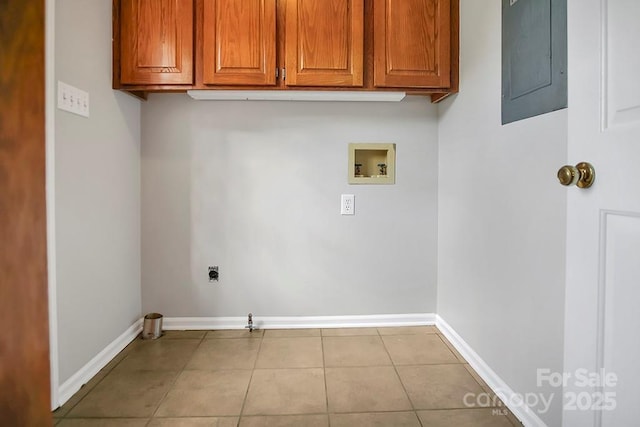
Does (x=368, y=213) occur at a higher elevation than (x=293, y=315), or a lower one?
higher

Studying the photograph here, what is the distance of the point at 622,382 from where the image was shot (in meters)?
0.64

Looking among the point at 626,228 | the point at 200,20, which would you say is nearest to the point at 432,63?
the point at 200,20

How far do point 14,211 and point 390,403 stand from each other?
144cm

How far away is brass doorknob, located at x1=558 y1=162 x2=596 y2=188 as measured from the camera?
0.69 metres

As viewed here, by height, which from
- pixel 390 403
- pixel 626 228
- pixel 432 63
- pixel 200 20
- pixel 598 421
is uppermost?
pixel 200 20

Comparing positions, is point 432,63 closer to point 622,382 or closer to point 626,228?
point 626,228

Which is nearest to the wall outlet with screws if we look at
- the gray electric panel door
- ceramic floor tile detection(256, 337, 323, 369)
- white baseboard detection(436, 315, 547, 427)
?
ceramic floor tile detection(256, 337, 323, 369)

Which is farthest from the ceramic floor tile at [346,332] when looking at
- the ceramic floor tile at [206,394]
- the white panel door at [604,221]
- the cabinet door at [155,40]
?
the cabinet door at [155,40]

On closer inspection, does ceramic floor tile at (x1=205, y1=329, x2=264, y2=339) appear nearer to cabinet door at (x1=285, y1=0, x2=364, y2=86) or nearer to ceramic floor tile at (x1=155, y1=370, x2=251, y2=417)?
ceramic floor tile at (x1=155, y1=370, x2=251, y2=417)

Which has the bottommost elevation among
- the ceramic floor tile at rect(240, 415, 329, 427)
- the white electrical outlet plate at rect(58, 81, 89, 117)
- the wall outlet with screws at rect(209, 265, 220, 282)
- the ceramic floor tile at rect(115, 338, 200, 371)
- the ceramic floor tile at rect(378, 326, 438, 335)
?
the ceramic floor tile at rect(240, 415, 329, 427)

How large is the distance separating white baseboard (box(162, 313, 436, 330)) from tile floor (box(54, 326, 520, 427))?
7 cm

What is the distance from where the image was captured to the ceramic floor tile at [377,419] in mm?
1274

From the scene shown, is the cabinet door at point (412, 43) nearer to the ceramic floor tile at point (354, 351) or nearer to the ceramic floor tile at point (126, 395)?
the ceramic floor tile at point (354, 351)

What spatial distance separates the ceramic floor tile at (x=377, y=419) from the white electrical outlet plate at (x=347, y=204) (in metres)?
1.14
